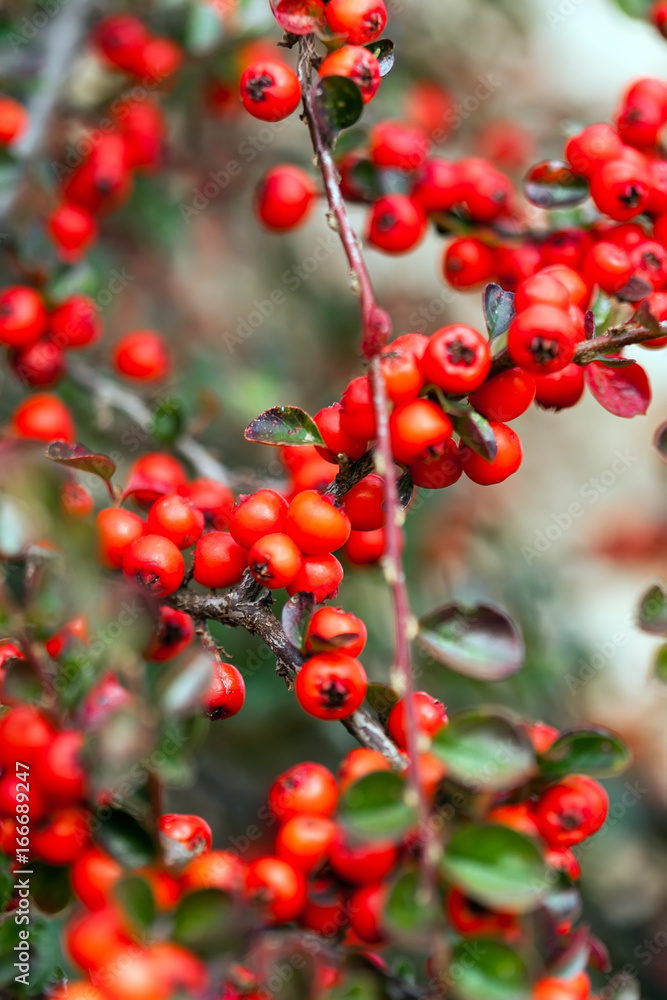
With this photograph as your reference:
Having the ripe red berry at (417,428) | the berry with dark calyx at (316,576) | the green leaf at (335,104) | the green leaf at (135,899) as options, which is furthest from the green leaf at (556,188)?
the green leaf at (135,899)

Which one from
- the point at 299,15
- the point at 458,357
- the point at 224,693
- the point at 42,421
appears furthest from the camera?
the point at 42,421

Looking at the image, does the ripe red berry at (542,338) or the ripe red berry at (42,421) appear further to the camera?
the ripe red berry at (42,421)

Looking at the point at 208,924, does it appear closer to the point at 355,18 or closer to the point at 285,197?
the point at 355,18

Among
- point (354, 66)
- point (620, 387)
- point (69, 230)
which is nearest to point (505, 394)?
point (620, 387)

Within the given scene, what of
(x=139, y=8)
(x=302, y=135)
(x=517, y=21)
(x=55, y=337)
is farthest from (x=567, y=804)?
(x=302, y=135)

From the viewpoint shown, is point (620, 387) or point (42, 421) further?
point (42, 421)

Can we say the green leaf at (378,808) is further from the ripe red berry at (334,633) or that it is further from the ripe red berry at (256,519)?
the ripe red berry at (256,519)

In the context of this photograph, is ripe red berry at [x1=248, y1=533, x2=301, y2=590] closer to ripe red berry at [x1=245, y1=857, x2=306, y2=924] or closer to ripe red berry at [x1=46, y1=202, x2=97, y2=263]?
ripe red berry at [x1=245, y1=857, x2=306, y2=924]
